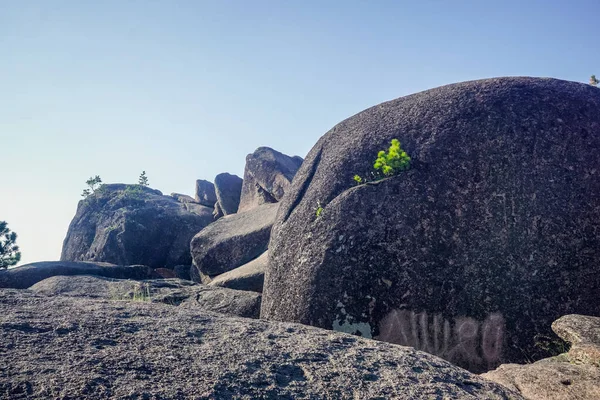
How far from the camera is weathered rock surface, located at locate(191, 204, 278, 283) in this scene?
47.6 feet

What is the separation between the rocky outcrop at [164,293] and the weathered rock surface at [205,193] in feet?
38.5

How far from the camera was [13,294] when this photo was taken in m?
5.48

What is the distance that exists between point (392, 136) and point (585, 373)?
4.88 metres

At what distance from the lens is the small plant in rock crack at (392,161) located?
8.60 meters

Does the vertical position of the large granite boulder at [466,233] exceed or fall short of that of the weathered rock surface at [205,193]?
it falls short

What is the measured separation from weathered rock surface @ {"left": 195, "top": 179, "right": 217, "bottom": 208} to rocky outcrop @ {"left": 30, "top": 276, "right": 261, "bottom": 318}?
11744 mm

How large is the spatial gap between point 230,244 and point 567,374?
1058 cm

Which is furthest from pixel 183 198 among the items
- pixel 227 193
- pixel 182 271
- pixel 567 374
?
pixel 567 374

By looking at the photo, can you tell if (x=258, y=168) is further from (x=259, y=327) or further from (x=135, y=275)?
(x=259, y=327)

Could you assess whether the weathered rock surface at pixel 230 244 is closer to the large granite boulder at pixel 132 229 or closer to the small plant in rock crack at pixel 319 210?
the large granite boulder at pixel 132 229

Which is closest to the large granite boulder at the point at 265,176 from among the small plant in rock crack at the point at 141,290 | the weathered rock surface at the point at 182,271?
the weathered rock surface at the point at 182,271

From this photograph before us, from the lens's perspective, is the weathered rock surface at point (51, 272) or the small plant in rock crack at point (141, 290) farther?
the weathered rock surface at point (51, 272)

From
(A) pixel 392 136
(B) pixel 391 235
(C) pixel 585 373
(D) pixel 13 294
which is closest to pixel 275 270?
(B) pixel 391 235

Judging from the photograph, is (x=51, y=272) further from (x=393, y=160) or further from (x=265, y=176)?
(x=393, y=160)
